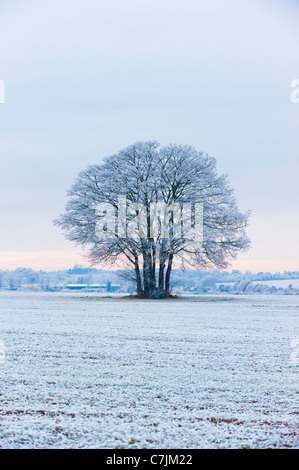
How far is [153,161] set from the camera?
36344 mm

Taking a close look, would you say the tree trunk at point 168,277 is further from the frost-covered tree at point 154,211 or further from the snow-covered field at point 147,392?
the snow-covered field at point 147,392

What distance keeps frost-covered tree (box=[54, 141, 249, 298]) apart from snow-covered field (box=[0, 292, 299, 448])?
73.7 feet

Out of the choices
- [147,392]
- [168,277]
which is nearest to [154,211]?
[168,277]

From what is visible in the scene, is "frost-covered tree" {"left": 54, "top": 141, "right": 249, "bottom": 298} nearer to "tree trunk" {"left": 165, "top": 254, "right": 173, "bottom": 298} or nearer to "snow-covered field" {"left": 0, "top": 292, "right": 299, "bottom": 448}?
"tree trunk" {"left": 165, "top": 254, "right": 173, "bottom": 298}

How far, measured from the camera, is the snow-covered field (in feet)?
16.6

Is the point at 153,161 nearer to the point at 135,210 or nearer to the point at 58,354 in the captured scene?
the point at 135,210

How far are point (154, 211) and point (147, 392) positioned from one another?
2862cm

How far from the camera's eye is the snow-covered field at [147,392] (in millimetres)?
5059

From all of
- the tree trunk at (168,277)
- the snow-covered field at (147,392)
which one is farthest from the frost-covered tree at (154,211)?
the snow-covered field at (147,392)

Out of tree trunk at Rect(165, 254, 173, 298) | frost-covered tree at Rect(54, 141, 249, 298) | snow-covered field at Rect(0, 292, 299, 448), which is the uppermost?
frost-covered tree at Rect(54, 141, 249, 298)

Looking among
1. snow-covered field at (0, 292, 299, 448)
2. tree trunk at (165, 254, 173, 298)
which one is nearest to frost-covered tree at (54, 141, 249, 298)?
tree trunk at (165, 254, 173, 298)

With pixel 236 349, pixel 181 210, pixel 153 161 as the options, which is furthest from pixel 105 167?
pixel 236 349

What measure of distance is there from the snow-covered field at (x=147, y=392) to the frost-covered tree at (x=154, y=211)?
2247cm

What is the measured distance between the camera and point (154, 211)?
35125 mm
